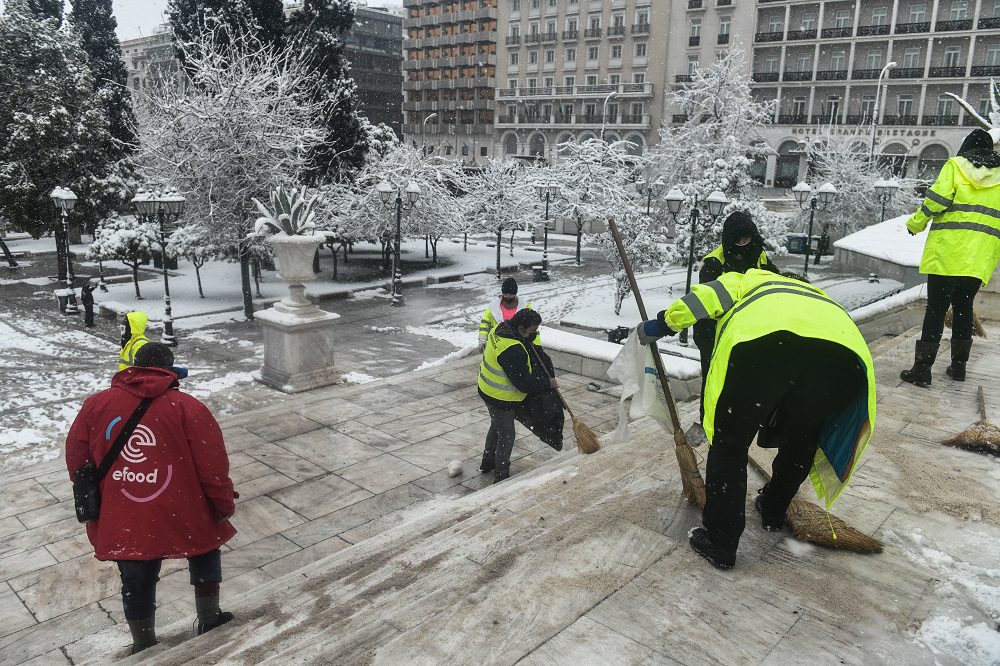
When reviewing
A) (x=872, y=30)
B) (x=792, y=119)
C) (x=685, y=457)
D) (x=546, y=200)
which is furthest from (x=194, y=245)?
(x=872, y=30)

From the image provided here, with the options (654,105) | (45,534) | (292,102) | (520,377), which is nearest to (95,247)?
(292,102)

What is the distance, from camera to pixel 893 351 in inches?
300

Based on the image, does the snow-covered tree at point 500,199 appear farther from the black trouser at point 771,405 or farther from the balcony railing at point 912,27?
the balcony railing at point 912,27

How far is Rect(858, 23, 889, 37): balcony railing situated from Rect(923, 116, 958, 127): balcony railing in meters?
6.84

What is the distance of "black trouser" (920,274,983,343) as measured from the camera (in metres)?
5.74

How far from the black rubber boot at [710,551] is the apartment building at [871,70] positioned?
155ft

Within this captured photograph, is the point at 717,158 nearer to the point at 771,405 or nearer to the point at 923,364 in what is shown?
the point at 923,364

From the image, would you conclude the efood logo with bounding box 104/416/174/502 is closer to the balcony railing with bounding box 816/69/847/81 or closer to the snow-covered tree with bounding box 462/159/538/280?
the snow-covered tree with bounding box 462/159/538/280

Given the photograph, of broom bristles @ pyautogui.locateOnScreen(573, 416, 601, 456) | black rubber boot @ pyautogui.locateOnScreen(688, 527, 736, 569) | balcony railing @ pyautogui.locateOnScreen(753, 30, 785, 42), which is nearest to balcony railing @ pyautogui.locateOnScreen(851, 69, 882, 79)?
balcony railing @ pyautogui.locateOnScreen(753, 30, 785, 42)

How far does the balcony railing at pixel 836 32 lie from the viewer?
164 ft

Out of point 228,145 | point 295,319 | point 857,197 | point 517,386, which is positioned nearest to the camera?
point 517,386

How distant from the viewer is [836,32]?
50188mm

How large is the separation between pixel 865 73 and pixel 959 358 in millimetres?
51753

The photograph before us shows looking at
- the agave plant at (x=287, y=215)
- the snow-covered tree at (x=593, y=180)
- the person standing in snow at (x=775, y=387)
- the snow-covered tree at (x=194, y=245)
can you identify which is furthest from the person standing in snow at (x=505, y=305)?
the snow-covered tree at (x=593, y=180)
